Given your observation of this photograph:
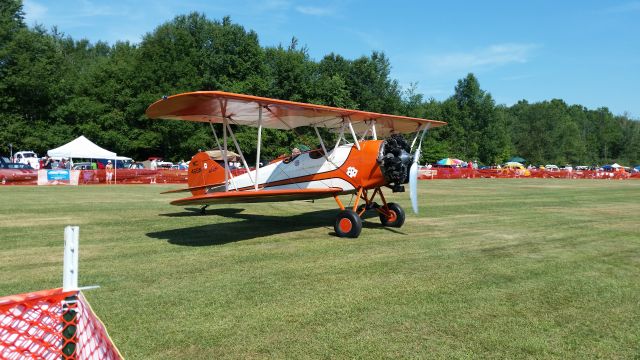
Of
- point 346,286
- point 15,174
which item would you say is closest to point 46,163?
point 15,174

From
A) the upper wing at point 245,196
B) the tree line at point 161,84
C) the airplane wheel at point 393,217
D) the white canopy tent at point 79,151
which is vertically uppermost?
the tree line at point 161,84

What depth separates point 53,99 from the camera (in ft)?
163

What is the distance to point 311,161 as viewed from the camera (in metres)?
10.2

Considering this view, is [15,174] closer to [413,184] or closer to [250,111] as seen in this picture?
[250,111]

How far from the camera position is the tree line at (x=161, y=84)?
157 feet

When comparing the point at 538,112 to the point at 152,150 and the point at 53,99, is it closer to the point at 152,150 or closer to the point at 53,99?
the point at 152,150

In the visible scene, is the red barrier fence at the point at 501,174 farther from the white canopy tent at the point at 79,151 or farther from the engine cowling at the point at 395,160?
the engine cowling at the point at 395,160

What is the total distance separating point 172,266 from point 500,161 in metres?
87.3

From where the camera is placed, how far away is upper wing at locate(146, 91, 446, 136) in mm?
7977

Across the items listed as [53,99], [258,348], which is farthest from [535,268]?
[53,99]

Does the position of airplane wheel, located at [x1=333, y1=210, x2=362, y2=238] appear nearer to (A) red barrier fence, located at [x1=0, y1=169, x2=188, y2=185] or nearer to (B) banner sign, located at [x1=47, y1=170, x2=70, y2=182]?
(A) red barrier fence, located at [x1=0, y1=169, x2=188, y2=185]

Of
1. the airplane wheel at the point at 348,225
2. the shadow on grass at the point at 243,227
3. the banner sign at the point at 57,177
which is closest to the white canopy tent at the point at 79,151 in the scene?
the banner sign at the point at 57,177

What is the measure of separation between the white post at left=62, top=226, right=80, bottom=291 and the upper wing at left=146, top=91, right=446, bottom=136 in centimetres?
525

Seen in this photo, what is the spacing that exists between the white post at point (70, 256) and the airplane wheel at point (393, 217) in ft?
27.9
